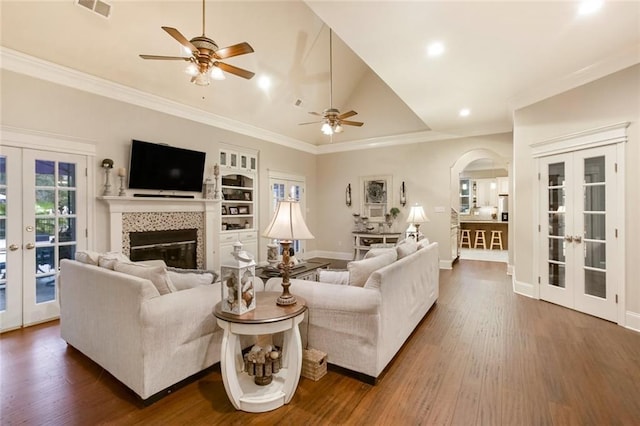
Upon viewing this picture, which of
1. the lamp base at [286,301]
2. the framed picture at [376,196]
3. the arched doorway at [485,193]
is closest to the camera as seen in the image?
the lamp base at [286,301]

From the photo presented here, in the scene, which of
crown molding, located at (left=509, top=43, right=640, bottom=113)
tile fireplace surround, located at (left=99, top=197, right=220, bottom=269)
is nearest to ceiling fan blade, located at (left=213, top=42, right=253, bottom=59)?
tile fireplace surround, located at (left=99, top=197, right=220, bottom=269)

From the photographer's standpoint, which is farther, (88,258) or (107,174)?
(107,174)

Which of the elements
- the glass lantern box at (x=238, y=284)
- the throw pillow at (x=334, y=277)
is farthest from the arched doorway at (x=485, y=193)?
the glass lantern box at (x=238, y=284)

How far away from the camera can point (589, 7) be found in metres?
2.66

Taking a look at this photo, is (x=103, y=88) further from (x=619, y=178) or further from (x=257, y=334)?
(x=619, y=178)

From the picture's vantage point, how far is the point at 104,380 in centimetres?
240

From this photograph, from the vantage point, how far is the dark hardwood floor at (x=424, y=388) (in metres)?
1.96

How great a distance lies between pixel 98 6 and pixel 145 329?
144 inches

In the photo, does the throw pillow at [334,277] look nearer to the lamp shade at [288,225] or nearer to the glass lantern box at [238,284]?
the lamp shade at [288,225]

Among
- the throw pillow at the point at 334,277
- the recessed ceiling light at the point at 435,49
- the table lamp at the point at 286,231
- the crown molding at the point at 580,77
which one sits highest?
the recessed ceiling light at the point at 435,49

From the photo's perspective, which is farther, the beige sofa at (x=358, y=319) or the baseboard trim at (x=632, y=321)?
the baseboard trim at (x=632, y=321)

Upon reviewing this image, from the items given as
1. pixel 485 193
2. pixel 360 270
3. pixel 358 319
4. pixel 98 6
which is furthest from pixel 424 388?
pixel 485 193

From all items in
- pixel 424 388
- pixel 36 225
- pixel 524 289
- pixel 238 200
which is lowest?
pixel 424 388

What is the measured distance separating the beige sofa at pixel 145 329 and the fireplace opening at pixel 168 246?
1.94m
